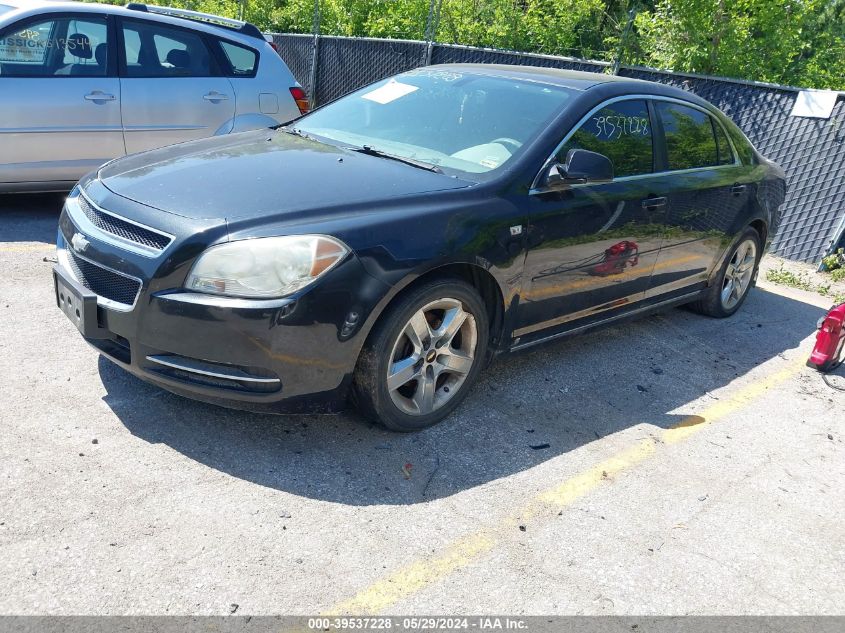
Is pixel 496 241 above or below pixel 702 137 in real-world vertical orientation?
below

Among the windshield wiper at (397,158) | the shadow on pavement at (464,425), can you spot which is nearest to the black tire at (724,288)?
the shadow on pavement at (464,425)

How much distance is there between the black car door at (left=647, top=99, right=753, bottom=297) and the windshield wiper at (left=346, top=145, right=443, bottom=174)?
5.51 feet

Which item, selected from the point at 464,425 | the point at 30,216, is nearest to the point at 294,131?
the point at 464,425

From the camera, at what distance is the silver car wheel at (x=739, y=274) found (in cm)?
616

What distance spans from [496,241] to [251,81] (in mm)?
4350

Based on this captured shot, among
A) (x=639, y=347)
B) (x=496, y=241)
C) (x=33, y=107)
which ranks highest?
(x=496, y=241)

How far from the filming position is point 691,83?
352 inches

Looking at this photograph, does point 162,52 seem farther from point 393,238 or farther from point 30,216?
point 393,238

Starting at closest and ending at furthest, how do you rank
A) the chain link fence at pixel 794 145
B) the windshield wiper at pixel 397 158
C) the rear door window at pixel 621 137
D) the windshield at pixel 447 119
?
1. the windshield wiper at pixel 397 158
2. the windshield at pixel 447 119
3. the rear door window at pixel 621 137
4. the chain link fence at pixel 794 145

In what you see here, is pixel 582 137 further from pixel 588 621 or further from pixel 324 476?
pixel 588 621

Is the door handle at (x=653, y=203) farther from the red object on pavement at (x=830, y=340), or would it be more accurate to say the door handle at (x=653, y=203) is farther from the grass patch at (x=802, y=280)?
the grass patch at (x=802, y=280)

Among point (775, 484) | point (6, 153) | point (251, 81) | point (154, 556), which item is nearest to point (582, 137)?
point (775, 484)

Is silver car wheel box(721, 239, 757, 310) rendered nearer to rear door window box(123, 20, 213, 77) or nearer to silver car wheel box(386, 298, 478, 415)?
silver car wheel box(386, 298, 478, 415)

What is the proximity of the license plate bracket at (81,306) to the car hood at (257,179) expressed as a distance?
47cm
